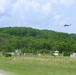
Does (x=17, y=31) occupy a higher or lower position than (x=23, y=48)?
higher

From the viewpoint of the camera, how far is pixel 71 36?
617 ft

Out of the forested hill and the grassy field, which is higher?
the forested hill

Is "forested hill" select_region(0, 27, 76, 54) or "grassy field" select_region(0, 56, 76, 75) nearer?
"grassy field" select_region(0, 56, 76, 75)

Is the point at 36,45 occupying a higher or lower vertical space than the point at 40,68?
higher

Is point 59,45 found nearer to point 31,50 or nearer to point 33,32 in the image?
point 31,50

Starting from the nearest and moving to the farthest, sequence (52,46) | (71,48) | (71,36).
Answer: (71,48)
(52,46)
(71,36)

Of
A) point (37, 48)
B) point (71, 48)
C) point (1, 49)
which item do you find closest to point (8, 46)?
point (1, 49)

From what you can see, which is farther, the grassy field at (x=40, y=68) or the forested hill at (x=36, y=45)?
the forested hill at (x=36, y=45)

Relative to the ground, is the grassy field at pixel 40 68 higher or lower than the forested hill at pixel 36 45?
lower


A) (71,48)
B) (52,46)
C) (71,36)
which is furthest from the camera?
(71,36)

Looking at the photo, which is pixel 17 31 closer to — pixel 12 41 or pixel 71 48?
pixel 12 41

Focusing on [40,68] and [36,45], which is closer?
[40,68]

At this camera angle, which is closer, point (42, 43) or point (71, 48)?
point (71, 48)

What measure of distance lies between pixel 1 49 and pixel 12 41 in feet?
47.5
